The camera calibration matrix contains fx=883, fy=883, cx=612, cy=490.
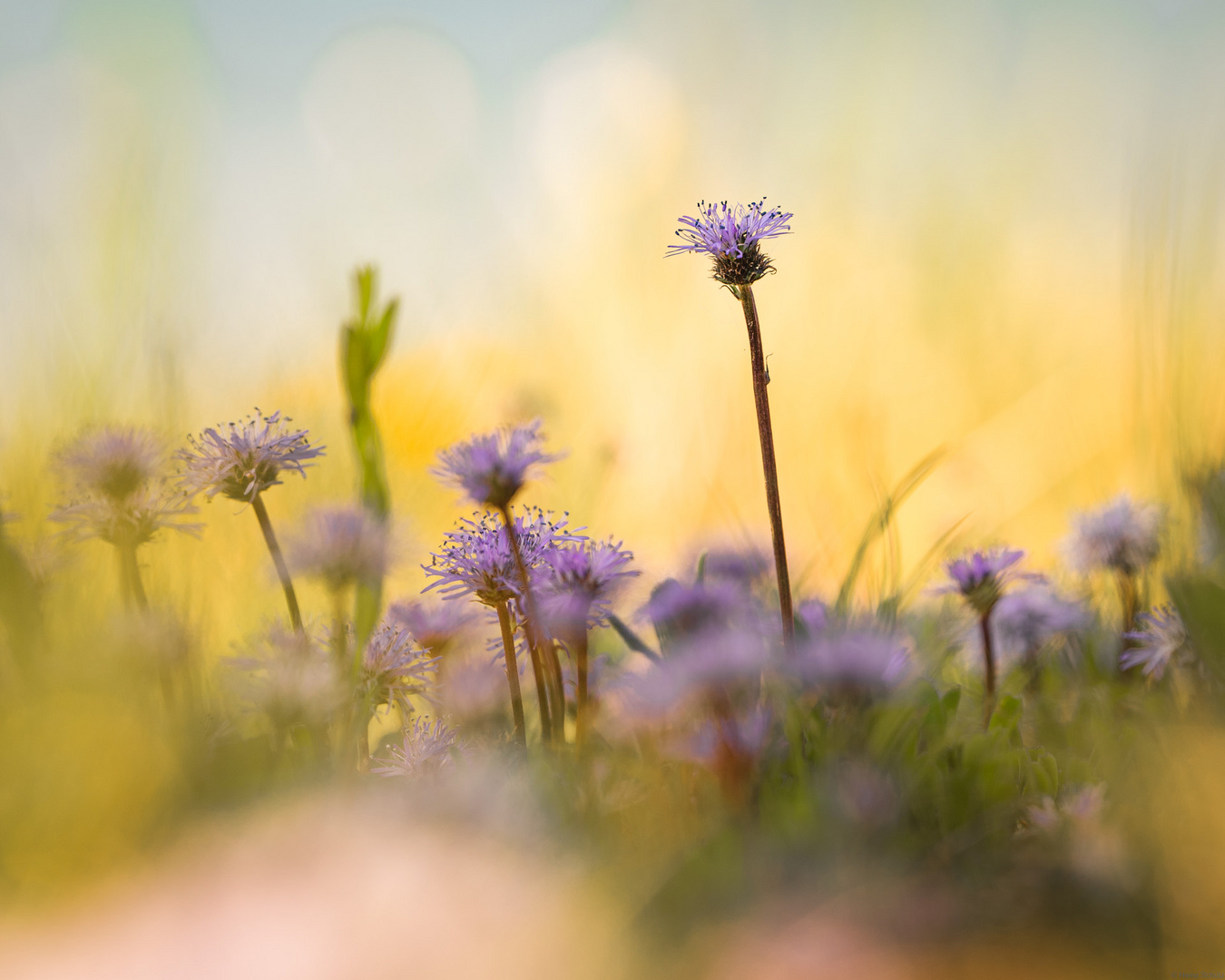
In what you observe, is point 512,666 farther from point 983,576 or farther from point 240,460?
point 983,576

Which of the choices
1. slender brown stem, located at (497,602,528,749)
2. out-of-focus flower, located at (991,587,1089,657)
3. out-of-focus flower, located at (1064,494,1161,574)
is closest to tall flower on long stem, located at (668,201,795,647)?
slender brown stem, located at (497,602,528,749)

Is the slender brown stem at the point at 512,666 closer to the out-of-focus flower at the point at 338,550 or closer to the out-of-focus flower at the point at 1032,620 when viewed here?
the out-of-focus flower at the point at 338,550

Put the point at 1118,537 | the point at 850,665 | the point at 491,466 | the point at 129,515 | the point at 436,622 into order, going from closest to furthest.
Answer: the point at 850,665, the point at 491,466, the point at 129,515, the point at 436,622, the point at 1118,537

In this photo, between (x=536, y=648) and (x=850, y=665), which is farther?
(x=536, y=648)

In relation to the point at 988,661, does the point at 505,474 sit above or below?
above

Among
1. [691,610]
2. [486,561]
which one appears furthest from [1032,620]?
[486,561]

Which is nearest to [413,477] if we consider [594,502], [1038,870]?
[594,502]
